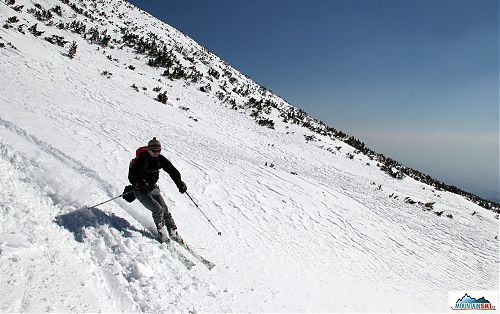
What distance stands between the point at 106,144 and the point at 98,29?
18.7 meters

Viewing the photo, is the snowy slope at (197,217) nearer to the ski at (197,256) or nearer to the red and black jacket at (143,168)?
the ski at (197,256)

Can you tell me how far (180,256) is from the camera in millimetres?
5746

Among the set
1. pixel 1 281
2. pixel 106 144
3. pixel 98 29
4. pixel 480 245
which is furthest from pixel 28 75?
pixel 480 245

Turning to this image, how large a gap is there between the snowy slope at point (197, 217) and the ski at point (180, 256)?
12 centimetres

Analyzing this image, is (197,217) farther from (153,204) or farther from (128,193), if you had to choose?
(128,193)

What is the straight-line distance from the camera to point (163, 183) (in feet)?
27.4

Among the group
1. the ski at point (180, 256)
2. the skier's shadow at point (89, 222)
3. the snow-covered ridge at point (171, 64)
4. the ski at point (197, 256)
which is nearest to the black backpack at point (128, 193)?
the skier's shadow at point (89, 222)

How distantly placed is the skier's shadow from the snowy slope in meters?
0.03

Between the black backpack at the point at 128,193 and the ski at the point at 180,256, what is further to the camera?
the black backpack at the point at 128,193

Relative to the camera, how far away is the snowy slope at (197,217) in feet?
15.7

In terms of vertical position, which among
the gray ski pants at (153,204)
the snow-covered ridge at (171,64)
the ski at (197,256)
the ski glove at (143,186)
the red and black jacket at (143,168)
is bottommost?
the ski at (197,256)

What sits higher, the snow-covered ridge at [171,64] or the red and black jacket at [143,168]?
the snow-covered ridge at [171,64]

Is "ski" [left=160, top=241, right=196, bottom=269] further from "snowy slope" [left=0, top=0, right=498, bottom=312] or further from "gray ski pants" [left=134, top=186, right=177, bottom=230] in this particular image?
"gray ski pants" [left=134, top=186, right=177, bottom=230]

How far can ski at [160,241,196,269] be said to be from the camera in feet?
18.5
